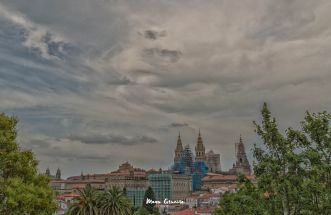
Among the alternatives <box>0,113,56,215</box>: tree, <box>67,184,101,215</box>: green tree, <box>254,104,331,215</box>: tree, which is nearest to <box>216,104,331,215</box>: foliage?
<box>254,104,331,215</box>: tree

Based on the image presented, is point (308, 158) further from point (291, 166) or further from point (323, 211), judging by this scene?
point (323, 211)

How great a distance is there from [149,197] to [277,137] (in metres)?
117

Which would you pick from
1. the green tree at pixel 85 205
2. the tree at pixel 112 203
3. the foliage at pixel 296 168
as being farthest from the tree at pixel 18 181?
the tree at pixel 112 203

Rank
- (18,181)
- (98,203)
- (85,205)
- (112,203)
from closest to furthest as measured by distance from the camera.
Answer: (18,181), (85,205), (98,203), (112,203)

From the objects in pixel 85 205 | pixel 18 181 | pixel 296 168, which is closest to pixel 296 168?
pixel 296 168

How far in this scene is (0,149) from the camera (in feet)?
67.3

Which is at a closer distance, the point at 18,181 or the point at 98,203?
the point at 18,181

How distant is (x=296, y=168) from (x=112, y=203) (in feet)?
136

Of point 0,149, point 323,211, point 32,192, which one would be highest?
point 0,149

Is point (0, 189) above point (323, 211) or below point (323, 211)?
above

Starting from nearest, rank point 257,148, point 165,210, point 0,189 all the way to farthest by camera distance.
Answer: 1. point 0,189
2. point 257,148
3. point 165,210

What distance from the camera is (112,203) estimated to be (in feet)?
198

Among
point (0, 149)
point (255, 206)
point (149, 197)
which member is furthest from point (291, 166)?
point (149, 197)

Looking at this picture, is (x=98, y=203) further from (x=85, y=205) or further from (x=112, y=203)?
(x=85, y=205)
